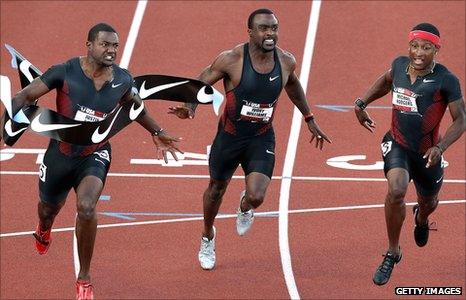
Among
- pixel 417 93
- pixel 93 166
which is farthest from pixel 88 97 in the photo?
pixel 417 93

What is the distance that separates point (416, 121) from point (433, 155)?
583mm

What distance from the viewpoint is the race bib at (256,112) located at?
42.0ft

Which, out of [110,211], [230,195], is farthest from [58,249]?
[230,195]

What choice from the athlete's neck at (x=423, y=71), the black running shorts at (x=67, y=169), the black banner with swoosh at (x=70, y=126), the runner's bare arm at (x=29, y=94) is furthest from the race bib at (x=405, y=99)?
the runner's bare arm at (x=29, y=94)

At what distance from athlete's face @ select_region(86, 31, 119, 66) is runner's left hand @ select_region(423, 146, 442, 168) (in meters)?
2.83

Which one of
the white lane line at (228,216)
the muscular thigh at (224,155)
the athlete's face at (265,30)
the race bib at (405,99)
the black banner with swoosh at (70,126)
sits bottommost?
the white lane line at (228,216)

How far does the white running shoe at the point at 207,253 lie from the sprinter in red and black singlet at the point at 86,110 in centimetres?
176

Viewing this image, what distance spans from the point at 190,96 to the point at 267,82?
28.5 inches

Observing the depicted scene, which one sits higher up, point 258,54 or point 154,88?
point 258,54

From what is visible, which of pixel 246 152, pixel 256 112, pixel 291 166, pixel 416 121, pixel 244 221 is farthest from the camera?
pixel 291 166

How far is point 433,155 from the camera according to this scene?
11945 millimetres

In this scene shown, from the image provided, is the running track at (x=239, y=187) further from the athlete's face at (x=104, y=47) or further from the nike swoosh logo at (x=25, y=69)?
the athlete's face at (x=104, y=47)

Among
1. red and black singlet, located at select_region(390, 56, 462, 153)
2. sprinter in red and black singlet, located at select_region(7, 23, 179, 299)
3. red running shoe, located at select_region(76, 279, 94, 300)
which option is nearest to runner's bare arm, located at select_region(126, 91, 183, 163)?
sprinter in red and black singlet, located at select_region(7, 23, 179, 299)

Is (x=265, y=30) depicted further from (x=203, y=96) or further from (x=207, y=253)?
(x=207, y=253)
